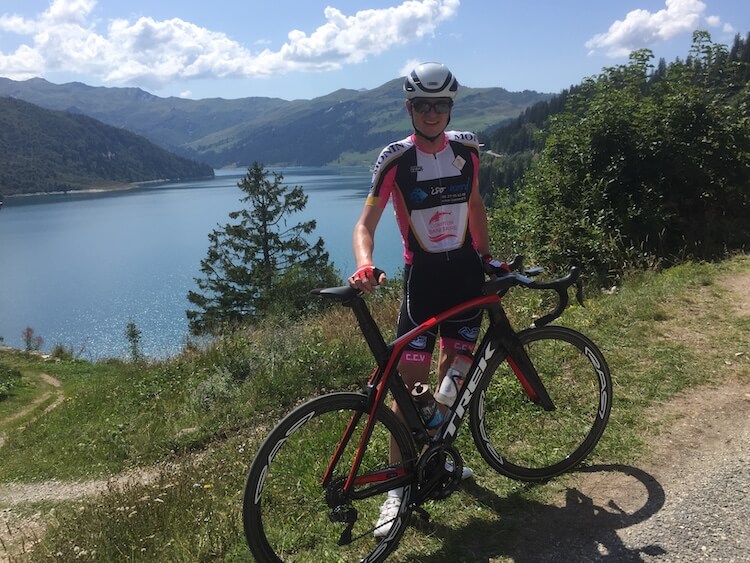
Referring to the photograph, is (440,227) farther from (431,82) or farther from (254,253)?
(254,253)

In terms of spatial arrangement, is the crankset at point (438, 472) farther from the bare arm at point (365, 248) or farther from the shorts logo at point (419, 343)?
the bare arm at point (365, 248)

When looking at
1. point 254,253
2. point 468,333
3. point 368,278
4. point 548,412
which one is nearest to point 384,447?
point 468,333

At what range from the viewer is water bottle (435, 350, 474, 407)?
3064 mm

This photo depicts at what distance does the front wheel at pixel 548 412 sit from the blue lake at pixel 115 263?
19.0 metres

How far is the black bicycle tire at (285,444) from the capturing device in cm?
252

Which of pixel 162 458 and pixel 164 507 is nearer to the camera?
pixel 164 507

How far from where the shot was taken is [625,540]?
2809 mm

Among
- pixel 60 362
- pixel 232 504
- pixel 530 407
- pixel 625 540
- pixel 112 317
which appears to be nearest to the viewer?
pixel 625 540

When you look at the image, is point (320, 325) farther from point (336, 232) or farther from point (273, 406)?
point (336, 232)

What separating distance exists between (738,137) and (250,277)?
34259mm

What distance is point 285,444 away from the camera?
8.57 ft

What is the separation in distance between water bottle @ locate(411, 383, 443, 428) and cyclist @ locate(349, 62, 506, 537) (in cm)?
12

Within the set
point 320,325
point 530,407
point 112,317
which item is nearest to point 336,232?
point 112,317

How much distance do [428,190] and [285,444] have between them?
1593 millimetres
